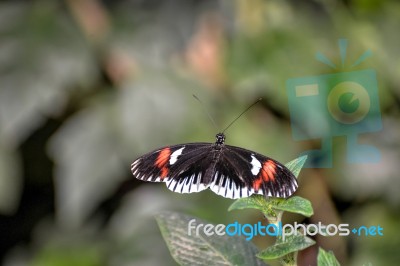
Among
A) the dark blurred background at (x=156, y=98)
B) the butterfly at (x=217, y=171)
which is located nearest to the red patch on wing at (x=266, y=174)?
the butterfly at (x=217, y=171)

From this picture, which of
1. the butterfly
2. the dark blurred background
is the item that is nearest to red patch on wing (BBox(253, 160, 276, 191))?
the butterfly

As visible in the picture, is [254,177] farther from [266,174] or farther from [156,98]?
[156,98]

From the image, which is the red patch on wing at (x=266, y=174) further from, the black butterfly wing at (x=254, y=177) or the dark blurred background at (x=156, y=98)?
the dark blurred background at (x=156, y=98)

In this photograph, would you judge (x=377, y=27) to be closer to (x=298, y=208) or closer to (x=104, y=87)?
(x=104, y=87)

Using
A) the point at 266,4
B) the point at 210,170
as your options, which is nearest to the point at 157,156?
the point at 210,170

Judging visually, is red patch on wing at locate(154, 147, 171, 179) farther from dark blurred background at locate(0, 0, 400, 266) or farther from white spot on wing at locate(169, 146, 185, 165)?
dark blurred background at locate(0, 0, 400, 266)
